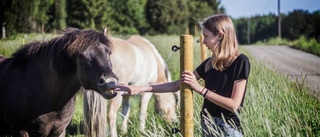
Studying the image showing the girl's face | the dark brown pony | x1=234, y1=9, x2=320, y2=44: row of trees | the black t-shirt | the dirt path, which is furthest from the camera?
x1=234, y1=9, x2=320, y2=44: row of trees

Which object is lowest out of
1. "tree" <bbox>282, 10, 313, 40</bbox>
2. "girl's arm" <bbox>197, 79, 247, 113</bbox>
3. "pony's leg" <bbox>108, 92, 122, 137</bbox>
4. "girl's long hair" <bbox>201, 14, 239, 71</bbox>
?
"pony's leg" <bbox>108, 92, 122, 137</bbox>

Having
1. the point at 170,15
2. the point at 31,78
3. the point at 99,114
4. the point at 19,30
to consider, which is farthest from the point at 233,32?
the point at 170,15

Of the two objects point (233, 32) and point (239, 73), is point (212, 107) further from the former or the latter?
point (233, 32)

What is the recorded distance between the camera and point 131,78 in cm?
595

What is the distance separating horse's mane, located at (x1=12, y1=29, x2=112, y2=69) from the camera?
3279 millimetres

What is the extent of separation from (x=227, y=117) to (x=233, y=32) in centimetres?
65

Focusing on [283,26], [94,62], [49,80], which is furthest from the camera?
[283,26]

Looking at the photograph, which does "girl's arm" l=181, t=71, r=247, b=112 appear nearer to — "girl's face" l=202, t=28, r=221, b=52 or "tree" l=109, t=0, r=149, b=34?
"girl's face" l=202, t=28, r=221, b=52

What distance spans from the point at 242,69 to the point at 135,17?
48914 millimetres

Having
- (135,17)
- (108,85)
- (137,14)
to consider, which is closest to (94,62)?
(108,85)

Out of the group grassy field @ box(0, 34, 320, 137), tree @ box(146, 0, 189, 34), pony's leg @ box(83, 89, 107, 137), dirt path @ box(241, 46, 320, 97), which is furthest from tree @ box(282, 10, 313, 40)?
grassy field @ box(0, 34, 320, 137)

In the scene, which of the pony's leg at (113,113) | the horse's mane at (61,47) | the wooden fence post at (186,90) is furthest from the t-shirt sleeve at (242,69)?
the pony's leg at (113,113)

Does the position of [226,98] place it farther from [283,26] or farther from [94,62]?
[283,26]

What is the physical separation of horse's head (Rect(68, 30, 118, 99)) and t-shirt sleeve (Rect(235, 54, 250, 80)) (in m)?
1.01
